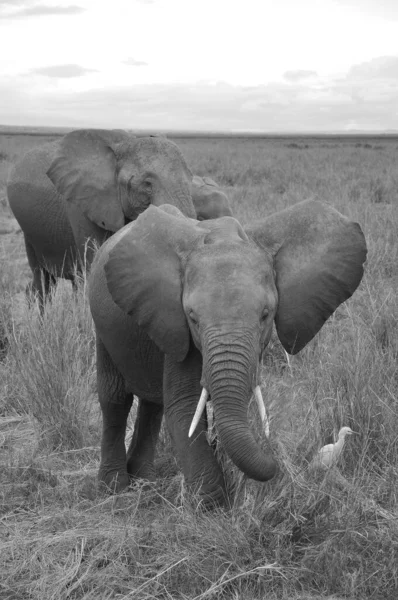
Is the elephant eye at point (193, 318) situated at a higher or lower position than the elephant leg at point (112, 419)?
higher

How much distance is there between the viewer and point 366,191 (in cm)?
1489

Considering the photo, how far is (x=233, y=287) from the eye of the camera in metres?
2.91

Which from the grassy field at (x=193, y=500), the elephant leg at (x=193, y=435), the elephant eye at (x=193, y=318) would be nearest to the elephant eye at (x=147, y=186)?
the grassy field at (x=193, y=500)

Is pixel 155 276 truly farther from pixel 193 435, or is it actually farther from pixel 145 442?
pixel 145 442

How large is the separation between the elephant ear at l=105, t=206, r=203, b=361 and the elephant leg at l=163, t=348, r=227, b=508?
0.35ft

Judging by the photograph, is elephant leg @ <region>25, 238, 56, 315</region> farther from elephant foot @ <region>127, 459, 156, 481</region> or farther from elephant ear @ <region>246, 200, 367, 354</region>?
elephant ear @ <region>246, 200, 367, 354</region>

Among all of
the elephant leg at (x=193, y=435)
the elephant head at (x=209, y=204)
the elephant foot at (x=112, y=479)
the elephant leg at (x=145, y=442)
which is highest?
the elephant head at (x=209, y=204)

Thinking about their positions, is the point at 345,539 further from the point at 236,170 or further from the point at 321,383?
the point at 236,170

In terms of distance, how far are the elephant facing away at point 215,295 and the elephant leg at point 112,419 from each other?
383 mm

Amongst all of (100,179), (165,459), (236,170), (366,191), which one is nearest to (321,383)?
(165,459)

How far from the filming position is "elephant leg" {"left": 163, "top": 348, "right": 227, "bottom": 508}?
10.5 feet

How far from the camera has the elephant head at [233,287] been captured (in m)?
2.82

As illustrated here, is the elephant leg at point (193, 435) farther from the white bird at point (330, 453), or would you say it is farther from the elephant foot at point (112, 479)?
the elephant foot at point (112, 479)

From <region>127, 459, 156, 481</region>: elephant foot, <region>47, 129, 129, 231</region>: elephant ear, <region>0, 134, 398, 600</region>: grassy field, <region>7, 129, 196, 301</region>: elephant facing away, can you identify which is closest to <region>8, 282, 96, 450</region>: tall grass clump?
<region>0, 134, 398, 600</region>: grassy field
